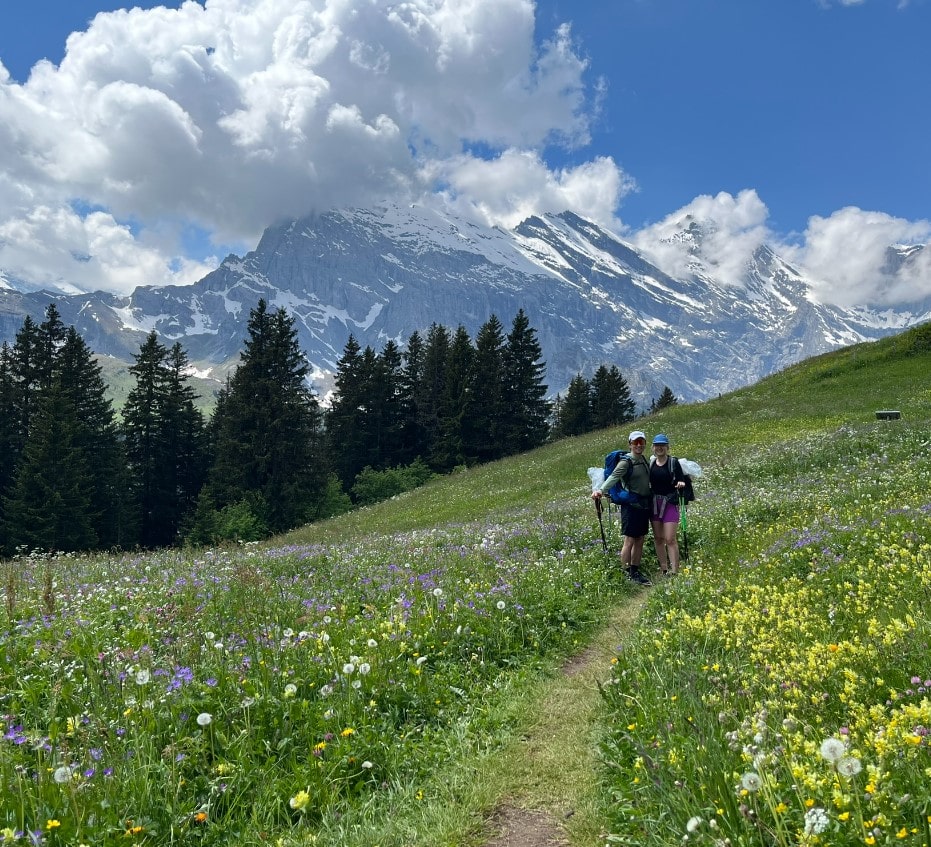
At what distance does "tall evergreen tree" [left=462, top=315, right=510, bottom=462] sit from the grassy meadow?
162 feet

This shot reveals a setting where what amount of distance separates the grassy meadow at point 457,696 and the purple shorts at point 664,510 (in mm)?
911

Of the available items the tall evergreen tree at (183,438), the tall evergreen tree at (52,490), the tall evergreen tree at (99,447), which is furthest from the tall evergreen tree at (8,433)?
the tall evergreen tree at (183,438)

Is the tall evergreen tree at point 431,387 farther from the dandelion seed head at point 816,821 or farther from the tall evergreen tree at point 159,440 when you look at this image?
the dandelion seed head at point 816,821

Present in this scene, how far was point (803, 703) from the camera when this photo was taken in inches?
153

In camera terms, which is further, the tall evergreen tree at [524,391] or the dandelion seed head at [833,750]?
the tall evergreen tree at [524,391]

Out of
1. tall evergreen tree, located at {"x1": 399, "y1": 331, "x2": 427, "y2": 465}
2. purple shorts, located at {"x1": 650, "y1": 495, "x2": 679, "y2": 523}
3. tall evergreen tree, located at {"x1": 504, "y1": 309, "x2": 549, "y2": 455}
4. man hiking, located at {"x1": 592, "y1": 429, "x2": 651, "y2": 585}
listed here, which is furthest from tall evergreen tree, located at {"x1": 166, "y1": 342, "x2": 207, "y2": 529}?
purple shorts, located at {"x1": 650, "y1": 495, "x2": 679, "y2": 523}

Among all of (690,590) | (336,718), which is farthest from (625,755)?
(690,590)

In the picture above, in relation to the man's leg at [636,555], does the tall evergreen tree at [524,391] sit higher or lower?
higher

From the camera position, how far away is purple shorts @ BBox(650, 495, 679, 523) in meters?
10.7

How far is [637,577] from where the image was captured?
1095cm

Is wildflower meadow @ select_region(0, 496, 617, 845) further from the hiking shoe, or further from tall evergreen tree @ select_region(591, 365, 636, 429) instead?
tall evergreen tree @ select_region(591, 365, 636, 429)

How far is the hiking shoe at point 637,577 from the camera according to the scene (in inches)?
423

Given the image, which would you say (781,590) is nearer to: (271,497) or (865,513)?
(865,513)

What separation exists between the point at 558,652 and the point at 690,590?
1.98m
